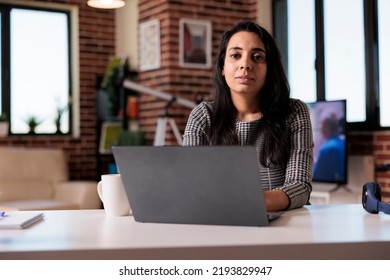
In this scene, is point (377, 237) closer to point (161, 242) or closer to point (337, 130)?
point (161, 242)

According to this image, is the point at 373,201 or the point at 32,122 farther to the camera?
the point at 32,122

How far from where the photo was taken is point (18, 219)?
4.24 ft

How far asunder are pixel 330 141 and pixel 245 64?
2.39 metres

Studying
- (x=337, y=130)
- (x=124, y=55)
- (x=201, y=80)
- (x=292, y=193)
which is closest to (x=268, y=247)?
(x=292, y=193)

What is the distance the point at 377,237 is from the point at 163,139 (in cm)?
377

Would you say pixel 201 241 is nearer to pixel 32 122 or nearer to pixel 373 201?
pixel 373 201

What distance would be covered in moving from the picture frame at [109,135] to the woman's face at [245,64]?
3903 mm

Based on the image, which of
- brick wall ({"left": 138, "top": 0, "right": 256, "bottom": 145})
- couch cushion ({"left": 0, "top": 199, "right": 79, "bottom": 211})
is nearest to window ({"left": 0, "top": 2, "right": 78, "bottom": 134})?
brick wall ({"left": 138, "top": 0, "right": 256, "bottom": 145})

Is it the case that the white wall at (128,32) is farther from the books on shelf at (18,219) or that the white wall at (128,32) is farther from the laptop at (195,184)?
the laptop at (195,184)

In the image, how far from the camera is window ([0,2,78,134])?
5582 millimetres

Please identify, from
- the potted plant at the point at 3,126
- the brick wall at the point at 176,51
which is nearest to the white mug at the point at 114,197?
the brick wall at the point at 176,51

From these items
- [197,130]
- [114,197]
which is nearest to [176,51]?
[197,130]

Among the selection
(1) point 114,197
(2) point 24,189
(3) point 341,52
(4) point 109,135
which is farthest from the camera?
(4) point 109,135

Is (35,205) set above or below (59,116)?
below
